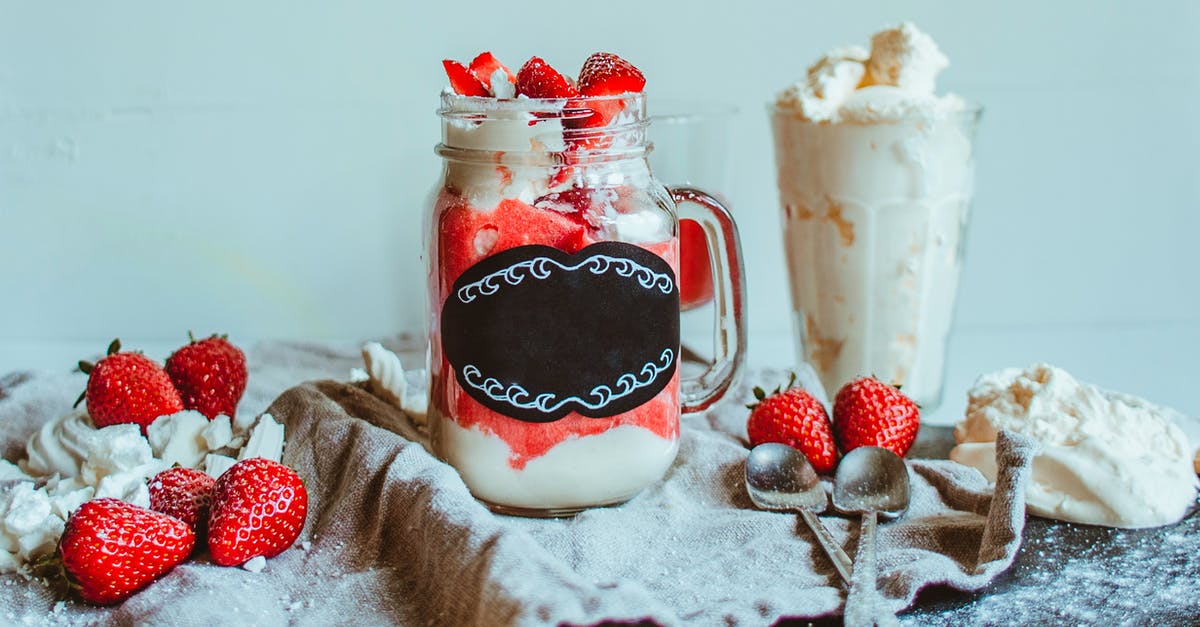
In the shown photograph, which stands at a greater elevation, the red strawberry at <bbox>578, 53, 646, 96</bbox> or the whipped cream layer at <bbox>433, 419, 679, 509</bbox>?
the red strawberry at <bbox>578, 53, 646, 96</bbox>

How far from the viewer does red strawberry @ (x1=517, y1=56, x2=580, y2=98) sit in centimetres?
95

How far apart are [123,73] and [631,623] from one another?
4.67ft

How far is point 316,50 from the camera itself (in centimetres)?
185

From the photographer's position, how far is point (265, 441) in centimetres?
112

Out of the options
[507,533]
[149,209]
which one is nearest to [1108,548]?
[507,533]

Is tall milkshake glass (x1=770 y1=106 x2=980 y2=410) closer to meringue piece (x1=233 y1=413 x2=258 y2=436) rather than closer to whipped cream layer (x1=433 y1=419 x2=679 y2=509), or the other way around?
whipped cream layer (x1=433 y1=419 x2=679 y2=509)

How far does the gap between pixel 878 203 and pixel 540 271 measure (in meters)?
0.63

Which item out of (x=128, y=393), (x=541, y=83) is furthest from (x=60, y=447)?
(x=541, y=83)

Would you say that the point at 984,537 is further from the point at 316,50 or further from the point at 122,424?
the point at 316,50

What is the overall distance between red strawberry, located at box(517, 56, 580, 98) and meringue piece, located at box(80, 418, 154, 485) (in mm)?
467

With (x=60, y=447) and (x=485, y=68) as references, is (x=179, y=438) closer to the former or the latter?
(x=60, y=447)

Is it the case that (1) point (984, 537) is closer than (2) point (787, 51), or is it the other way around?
(1) point (984, 537)

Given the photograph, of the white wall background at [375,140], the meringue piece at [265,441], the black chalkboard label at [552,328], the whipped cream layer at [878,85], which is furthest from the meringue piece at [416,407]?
the white wall background at [375,140]

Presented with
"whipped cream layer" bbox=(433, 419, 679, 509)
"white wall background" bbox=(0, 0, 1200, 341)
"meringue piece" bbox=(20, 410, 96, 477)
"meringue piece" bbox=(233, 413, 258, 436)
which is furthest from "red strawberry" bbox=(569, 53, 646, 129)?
"white wall background" bbox=(0, 0, 1200, 341)
